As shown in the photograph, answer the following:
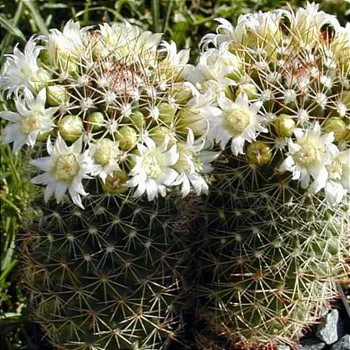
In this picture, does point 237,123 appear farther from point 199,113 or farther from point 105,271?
point 105,271

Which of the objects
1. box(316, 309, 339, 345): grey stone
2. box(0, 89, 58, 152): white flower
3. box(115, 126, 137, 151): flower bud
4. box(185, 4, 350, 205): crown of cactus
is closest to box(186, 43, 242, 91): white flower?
box(185, 4, 350, 205): crown of cactus

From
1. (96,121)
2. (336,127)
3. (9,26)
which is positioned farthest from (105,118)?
(9,26)

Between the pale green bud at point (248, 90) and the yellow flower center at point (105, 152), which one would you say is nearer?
the yellow flower center at point (105, 152)

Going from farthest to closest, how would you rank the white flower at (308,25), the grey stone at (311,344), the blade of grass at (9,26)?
1. the blade of grass at (9,26)
2. the grey stone at (311,344)
3. the white flower at (308,25)

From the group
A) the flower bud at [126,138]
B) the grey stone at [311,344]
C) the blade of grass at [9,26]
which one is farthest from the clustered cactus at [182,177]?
the blade of grass at [9,26]

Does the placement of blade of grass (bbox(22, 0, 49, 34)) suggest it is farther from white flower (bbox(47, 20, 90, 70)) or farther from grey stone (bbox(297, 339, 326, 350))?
grey stone (bbox(297, 339, 326, 350))

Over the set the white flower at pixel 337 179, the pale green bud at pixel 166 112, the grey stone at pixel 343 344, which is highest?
the pale green bud at pixel 166 112

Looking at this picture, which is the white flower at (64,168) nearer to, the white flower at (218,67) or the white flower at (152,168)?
the white flower at (152,168)
